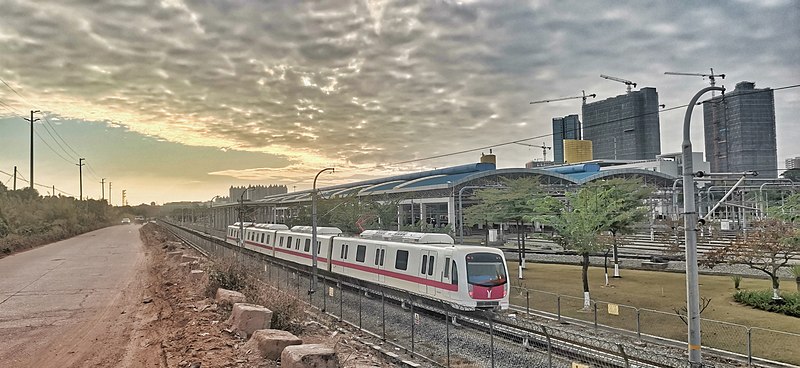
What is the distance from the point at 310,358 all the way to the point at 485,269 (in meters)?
11.1

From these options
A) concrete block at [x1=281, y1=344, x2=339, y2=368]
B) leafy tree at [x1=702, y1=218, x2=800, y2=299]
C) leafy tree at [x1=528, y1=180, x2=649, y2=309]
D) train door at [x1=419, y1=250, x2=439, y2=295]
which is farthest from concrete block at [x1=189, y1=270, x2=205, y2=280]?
leafy tree at [x1=702, y1=218, x2=800, y2=299]

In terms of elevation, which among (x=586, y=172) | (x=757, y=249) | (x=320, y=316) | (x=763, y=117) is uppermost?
(x=763, y=117)

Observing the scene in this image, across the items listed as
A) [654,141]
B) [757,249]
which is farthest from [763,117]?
[757,249]

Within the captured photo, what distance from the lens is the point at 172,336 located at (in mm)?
14008

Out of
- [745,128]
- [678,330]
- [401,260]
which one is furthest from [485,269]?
[745,128]

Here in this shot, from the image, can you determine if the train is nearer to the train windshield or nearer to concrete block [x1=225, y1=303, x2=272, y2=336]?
the train windshield

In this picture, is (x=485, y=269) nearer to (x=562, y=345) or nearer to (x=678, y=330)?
(x=562, y=345)

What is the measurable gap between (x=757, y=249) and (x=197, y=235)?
52.4 metres

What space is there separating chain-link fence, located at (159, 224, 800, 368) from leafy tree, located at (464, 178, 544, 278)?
57.4 feet

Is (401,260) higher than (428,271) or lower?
higher

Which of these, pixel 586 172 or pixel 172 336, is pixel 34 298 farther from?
pixel 586 172

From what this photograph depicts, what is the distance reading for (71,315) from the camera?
18.3 meters

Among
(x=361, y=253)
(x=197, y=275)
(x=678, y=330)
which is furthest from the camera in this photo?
(x=361, y=253)

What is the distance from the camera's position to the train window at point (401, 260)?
23000mm
